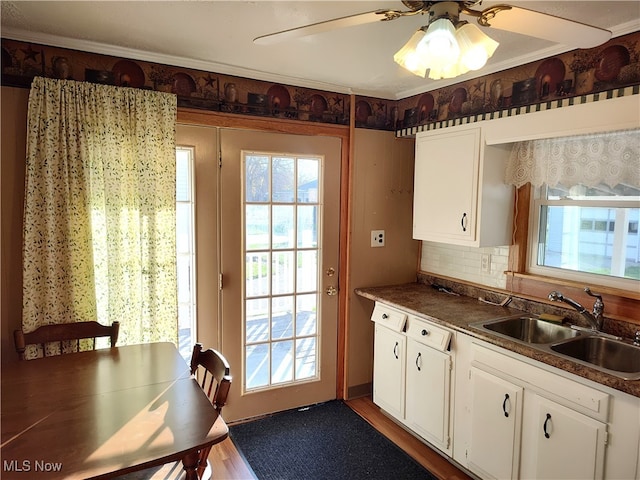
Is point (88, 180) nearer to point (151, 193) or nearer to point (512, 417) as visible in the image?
point (151, 193)

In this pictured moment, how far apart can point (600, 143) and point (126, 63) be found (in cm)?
258

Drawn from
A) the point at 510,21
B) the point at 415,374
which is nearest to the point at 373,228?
the point at 415,374

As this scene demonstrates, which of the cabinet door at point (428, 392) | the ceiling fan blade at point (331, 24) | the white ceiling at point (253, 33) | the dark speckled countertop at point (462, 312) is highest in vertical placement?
the white ceiling at point (253, 33)

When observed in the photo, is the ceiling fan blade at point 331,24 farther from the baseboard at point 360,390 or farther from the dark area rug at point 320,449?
the baseboard at point 360,390

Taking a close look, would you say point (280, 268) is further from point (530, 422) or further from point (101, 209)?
point (530, 422)

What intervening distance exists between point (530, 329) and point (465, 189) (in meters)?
0.90

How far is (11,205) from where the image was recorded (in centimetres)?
218

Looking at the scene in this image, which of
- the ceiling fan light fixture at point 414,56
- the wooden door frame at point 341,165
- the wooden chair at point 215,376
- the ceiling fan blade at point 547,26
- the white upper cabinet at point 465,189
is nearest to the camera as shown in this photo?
the ceiling fan blade at point 547,26

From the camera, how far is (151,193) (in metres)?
2.40

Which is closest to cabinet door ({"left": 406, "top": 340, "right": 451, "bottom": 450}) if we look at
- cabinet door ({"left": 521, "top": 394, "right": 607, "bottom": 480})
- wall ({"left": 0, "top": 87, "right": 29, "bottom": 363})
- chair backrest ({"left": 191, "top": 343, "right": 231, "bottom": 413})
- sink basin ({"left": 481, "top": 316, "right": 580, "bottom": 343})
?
sink basin ({"left": 481, "top": 316, "right": 580, "bottom": 343})

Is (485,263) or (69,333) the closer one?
(69,333)

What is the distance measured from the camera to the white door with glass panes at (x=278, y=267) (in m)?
2.79

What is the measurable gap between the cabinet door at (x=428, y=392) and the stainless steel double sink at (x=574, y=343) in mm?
376

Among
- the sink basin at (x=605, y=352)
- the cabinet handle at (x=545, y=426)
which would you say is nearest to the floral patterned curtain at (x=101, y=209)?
the cabinet handle at (x=545, y=426)
